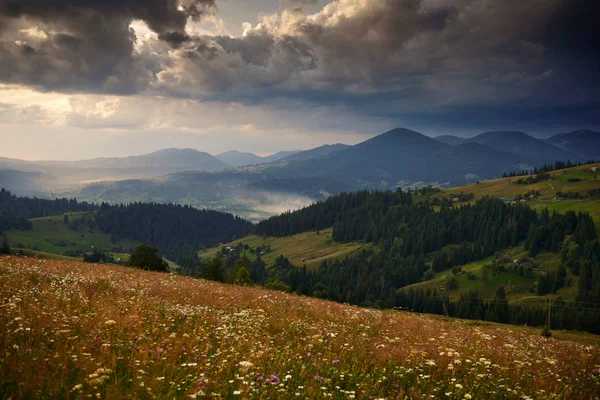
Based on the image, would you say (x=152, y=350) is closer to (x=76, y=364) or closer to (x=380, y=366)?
(x=76, y=364)

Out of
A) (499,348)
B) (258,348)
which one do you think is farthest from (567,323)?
(258,348)

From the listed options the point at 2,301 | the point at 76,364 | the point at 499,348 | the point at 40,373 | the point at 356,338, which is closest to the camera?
the point at 40,373

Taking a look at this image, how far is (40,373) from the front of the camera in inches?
246

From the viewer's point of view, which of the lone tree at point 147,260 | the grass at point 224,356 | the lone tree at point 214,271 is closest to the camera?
the grass at point 224,356

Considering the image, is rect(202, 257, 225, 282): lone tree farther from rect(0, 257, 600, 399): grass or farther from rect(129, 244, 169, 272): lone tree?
rect(0, 257, 600, 399): grass

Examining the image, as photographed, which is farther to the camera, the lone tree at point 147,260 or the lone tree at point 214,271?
the lone tree at point 147,260

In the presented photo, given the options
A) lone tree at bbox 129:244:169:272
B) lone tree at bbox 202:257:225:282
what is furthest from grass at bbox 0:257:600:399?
lone tree at bbox 129:244:169:272

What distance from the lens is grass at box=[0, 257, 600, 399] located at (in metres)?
6.62

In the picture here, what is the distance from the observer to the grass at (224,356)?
662cm

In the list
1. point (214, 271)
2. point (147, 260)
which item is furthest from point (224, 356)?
point (147, 260)

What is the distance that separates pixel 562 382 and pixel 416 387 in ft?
16.6

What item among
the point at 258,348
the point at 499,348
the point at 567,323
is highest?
the point at 258,348

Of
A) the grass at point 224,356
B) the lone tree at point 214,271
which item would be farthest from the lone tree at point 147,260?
the grass at point 224,356

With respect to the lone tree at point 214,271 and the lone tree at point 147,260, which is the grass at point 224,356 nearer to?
the lone tree at point 214,271
